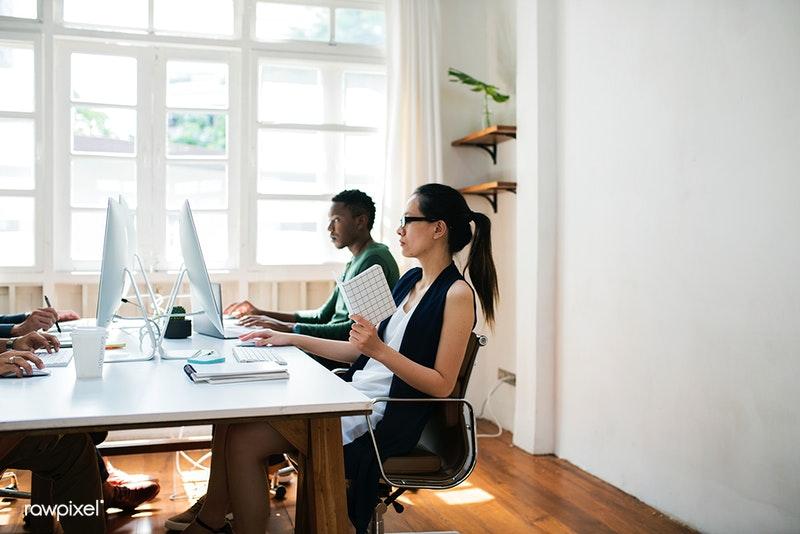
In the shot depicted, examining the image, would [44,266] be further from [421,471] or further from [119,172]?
[421,471]

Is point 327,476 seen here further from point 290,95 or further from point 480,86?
point 290,95

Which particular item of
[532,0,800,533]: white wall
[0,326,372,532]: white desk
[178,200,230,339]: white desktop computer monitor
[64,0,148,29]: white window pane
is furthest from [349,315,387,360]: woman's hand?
[64,0,148,29]: white window pane

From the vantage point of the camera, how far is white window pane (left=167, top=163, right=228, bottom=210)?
14.0 feet

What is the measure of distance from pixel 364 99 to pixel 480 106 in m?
0.72

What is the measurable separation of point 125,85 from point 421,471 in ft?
10.0

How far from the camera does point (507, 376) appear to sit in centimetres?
437

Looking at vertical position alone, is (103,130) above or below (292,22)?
below

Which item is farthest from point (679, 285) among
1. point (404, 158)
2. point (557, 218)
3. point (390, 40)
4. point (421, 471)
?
point (390, 40)

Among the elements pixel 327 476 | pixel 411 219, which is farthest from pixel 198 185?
pixel 327 476

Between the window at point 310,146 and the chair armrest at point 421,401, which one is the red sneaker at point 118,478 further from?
the window at point 310,146

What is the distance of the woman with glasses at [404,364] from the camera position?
1926 millimetres

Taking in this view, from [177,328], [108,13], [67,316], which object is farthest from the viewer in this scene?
[108,13]

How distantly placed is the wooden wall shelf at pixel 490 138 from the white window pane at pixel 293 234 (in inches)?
35.9

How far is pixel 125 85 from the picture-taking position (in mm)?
4176
